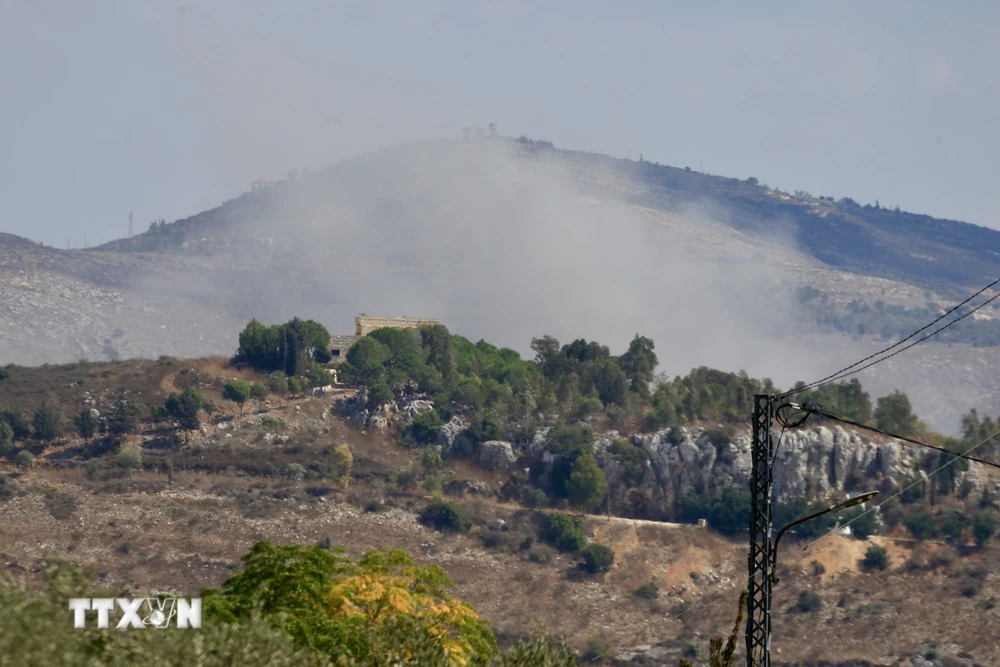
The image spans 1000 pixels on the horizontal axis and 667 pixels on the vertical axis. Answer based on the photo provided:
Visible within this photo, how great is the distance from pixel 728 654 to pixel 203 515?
425 feet

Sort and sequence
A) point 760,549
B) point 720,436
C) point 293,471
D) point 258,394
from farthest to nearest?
point 258,394, point 720,436, point 293,471, point 760,549

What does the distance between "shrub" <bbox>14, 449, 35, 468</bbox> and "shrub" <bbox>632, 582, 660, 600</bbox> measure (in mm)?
71579

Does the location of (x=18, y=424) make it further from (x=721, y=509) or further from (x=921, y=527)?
(x=921, y=527)

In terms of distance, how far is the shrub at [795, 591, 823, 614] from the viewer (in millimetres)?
152250


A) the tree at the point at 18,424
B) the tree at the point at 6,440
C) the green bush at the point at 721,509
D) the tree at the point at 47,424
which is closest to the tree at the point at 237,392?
the tree at the point at 47,424

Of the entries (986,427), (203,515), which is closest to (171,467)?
(203,515)

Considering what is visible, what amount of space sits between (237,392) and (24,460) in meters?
28.7

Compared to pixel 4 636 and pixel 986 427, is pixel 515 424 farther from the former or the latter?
pixel 4 636

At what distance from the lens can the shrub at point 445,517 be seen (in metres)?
170

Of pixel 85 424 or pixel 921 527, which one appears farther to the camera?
pixel 85 424

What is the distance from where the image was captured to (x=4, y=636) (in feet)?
107

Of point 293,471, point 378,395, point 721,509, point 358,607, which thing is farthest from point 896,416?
point 358,607

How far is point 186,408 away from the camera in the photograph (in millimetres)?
184375

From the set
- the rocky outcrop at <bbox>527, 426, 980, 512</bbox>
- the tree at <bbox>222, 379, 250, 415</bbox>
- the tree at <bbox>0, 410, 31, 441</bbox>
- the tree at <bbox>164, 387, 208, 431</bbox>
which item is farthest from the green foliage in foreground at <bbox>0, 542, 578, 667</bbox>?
the tree at <bbox>222, 379, 250, 415</bbox>
